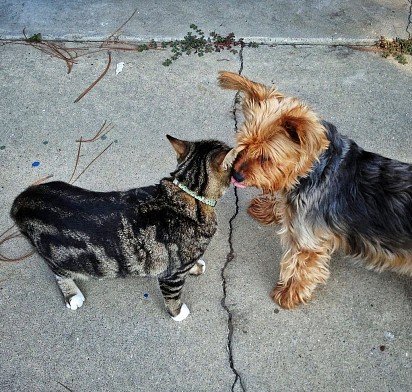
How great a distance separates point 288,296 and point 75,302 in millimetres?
1516

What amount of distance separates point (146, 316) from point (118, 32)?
310 centimetres

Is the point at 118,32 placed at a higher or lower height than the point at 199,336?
higher

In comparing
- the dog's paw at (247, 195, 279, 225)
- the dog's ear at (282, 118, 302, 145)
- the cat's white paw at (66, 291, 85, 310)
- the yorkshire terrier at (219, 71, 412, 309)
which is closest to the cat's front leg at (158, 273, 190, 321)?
the cat's white paw at (66, 291, 85, 310)

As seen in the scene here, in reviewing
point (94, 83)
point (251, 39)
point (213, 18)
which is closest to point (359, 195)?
point (251, 39)

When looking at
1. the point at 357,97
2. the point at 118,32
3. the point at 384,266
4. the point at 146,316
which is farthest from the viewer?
the point at 118,32

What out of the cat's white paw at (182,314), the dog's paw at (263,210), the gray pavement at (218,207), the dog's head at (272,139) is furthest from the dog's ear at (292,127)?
the cat's white paw at (182,314)

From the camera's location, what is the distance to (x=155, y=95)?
185 inches

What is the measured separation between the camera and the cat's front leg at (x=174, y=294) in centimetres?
320

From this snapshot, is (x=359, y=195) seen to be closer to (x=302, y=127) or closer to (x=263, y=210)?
(x=302, y=127)

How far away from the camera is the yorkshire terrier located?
8.91 feet

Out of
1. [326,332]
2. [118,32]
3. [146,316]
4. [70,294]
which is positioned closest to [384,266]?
[326,332]

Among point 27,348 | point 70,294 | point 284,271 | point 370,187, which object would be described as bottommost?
point 27,348

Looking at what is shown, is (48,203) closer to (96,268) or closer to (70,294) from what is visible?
(96,268)

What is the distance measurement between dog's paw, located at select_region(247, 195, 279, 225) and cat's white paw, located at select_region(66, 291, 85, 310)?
1.44 meters
